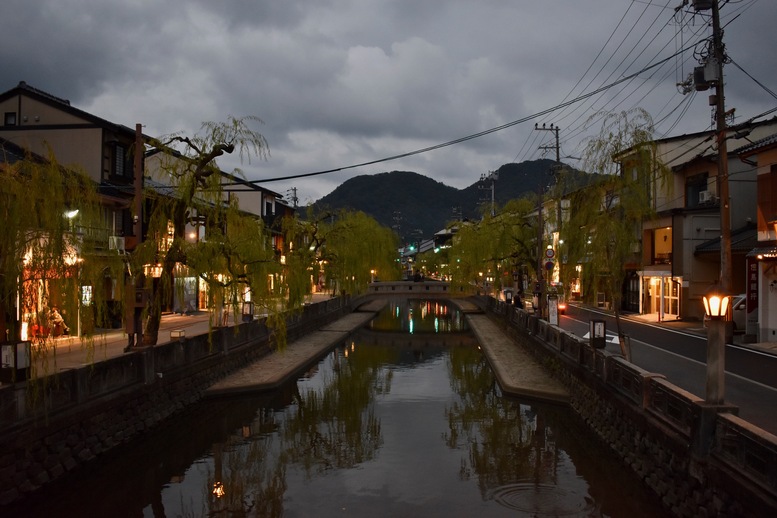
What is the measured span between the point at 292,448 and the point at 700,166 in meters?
29.6

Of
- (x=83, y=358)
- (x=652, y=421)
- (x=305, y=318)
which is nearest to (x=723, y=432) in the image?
(x=652, y=421)

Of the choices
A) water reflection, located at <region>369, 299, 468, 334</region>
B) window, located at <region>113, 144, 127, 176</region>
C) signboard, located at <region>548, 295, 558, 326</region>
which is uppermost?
window, located at <region>113, 144, 127, 176</region>

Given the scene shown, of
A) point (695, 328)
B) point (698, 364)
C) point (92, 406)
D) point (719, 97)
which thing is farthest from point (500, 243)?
point (92, 406)

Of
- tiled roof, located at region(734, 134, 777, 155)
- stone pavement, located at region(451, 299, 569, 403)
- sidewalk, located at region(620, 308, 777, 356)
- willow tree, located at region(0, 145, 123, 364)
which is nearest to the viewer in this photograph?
willow tree, located at region(0, 145, 123, 364)

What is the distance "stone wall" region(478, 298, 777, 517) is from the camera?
8273 millimetres

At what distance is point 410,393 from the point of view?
22.8 meters

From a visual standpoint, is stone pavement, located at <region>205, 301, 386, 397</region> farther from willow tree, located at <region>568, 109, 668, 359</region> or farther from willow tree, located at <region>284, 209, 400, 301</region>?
willow tree, located at <region>568, 109, 668, 359</region>

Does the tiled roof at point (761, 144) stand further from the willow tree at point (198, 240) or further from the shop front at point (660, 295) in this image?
the willow tree at point (198, 240)

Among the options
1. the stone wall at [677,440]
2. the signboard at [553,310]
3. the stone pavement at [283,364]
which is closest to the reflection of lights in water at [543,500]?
the stone wall at [677,440]

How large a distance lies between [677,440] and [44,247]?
11.8 meters

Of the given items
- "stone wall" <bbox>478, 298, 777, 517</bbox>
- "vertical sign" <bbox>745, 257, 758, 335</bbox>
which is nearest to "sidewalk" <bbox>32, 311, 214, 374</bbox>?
"stone wall" <bbox>478, 298, 777, 517</bbox>

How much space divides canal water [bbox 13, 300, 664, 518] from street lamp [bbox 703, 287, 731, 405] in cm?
260

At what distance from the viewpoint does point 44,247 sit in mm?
11281

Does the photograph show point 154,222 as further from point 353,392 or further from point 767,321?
point 767,321
